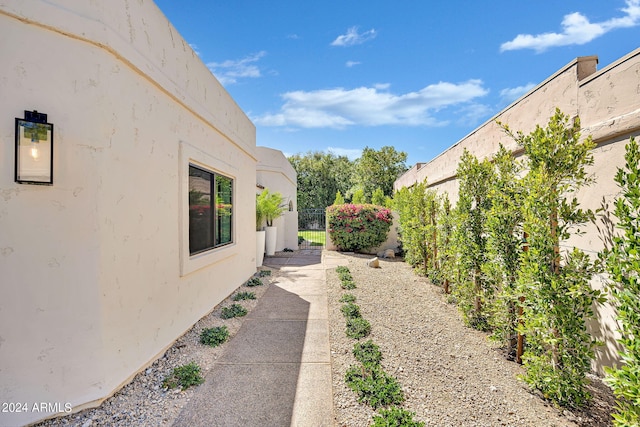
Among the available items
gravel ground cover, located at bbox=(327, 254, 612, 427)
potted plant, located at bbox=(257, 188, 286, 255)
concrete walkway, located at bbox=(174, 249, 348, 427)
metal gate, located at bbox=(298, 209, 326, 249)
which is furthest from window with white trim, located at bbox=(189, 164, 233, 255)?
metal gate, located at bbox=(298, 209, 326, 249)

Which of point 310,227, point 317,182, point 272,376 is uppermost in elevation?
point 317,182

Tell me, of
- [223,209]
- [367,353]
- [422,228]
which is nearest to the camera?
[367,353]

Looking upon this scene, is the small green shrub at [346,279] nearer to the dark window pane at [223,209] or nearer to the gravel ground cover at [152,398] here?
the dark window pane at [223,209]

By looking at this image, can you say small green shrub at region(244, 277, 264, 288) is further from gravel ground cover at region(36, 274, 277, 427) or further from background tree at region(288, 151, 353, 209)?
background tree at region(288, 151, 353, 209)

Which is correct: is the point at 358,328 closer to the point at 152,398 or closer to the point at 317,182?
the point at 152,398

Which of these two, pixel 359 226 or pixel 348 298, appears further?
pixel 359 226

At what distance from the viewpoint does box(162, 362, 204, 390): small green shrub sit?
3199mm

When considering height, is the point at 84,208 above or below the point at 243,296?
above

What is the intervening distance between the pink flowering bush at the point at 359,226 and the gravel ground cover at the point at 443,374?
23.3ft

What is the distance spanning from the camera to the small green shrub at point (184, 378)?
3199mm

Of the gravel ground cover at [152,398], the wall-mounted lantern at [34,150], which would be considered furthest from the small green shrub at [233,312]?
the wall-mounted lantern at [34,150]

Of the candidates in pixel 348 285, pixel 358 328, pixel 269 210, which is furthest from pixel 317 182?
pixel 358 328

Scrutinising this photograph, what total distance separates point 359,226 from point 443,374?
9.97m

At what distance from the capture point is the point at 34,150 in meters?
2.56
